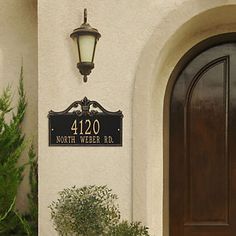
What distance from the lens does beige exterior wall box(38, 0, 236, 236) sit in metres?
3.91

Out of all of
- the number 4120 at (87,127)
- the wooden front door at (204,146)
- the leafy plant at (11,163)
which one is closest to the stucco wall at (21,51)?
the leafy plant at (11,163)

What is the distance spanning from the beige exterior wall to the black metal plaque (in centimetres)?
5

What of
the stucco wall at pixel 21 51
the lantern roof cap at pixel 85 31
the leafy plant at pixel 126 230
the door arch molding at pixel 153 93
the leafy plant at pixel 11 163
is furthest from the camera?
the stucco wall at pixel 21 51

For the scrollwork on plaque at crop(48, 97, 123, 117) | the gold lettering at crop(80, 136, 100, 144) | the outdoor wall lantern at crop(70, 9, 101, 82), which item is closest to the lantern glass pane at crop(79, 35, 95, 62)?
the outdoor wall lantern at crop(70, 9, 101, 82)

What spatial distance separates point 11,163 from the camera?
4.34 meters

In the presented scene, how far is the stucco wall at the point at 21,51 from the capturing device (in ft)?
15.1

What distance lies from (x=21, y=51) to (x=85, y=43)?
1.11 m

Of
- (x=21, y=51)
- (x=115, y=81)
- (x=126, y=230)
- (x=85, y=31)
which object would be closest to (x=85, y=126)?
(x=115, y=81)

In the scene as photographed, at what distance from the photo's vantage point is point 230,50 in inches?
177

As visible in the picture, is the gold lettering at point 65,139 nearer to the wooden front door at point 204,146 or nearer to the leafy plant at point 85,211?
the leafy plant at point 85,211

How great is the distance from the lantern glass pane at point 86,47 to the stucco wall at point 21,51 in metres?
0.96

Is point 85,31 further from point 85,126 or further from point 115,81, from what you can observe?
point 85,126

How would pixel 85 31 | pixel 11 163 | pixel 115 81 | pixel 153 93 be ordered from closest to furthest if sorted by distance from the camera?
pixel 85 31
pixel 115 81
pixel 153 93
pixel 11 163

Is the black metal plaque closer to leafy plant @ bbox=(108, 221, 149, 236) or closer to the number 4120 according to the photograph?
the number 4120
